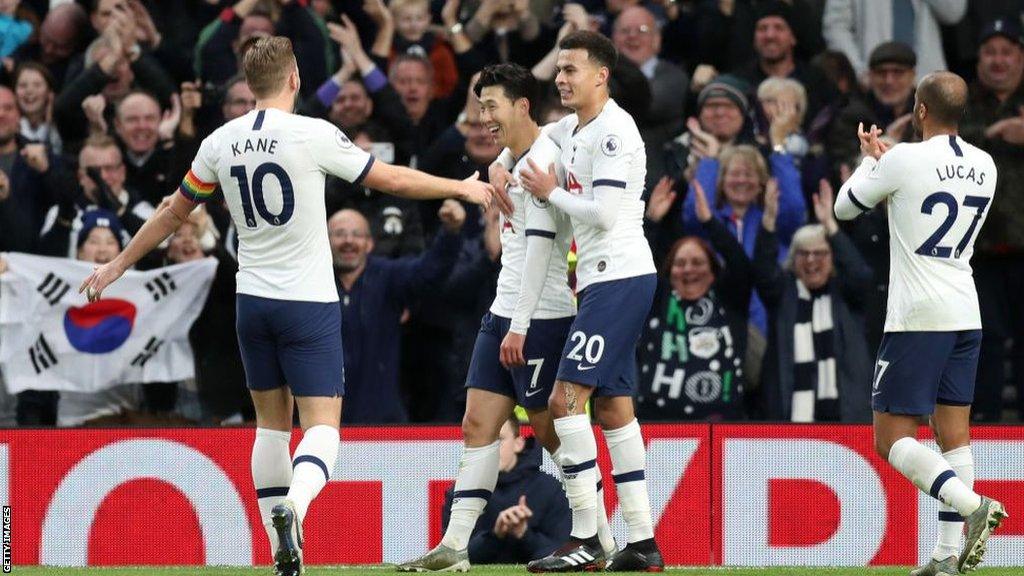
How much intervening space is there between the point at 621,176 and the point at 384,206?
4670 mm

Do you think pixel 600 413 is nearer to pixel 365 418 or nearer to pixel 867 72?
pixel 365 418

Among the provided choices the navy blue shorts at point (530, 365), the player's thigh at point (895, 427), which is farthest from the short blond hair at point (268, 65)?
the player's thigh at point (895, 427)

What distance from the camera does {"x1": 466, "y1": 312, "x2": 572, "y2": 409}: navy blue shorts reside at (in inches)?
352

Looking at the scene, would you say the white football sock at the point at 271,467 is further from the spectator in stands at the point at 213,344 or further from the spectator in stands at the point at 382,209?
the spectator in stands at the point at 382,209

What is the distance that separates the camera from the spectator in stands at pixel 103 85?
44.9ft

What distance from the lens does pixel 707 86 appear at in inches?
516

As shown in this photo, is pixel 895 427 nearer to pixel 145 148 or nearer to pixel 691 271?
pixel 691 271

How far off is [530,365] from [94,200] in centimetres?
518

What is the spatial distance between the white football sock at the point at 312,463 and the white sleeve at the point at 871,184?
2741 millimetres

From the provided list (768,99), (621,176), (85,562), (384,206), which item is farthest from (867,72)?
(85,562)

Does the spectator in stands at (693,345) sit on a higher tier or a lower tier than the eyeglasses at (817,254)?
lower

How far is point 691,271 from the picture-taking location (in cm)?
1212

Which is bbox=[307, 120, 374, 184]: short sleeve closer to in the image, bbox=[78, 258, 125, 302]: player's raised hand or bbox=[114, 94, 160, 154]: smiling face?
bbox=[78, 258, 125, 302]: player's raised hand

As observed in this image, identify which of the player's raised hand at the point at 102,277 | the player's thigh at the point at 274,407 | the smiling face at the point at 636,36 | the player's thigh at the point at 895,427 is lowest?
the player's thigh at the point at 895,427
